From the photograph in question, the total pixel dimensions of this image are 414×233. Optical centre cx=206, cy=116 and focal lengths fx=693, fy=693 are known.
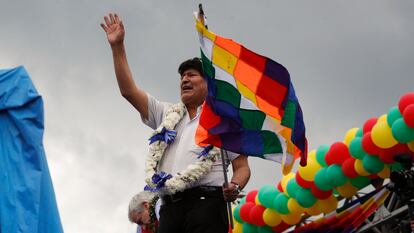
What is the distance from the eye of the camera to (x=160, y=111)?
441 centimetres

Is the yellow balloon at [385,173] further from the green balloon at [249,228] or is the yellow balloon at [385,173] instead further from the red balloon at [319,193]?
the green balloon at [249,228]

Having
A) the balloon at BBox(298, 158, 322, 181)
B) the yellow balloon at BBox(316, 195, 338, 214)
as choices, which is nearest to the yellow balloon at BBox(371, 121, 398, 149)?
the balloon at BBox(298, 158, 322, 181)

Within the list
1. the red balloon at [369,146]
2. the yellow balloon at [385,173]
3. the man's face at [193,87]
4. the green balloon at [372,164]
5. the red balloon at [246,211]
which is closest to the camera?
the man's face at [193,87]

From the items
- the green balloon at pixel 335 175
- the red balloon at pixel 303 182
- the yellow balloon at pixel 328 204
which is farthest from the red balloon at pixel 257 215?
the green balloon at pixel 335 175

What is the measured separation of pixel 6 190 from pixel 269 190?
19.8ft

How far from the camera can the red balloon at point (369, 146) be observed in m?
6.87

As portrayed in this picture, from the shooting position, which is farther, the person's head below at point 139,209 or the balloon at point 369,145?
the balloon at point 369,145

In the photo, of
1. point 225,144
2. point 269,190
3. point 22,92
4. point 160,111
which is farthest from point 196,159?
point 269,190

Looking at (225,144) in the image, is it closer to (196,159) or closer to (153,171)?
(196,159)

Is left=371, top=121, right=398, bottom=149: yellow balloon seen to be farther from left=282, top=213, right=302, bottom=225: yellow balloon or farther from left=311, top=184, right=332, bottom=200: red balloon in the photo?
left=282, top=213, right=302, bottom=225: yellow balloon

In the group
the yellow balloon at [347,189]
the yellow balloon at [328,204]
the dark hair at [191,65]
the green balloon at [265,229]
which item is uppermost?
the dark hair at [191,65]

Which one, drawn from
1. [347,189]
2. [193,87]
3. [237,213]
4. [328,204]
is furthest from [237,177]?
[237,213]

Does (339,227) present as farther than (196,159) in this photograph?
Yes

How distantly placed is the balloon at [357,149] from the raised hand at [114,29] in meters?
3.62
